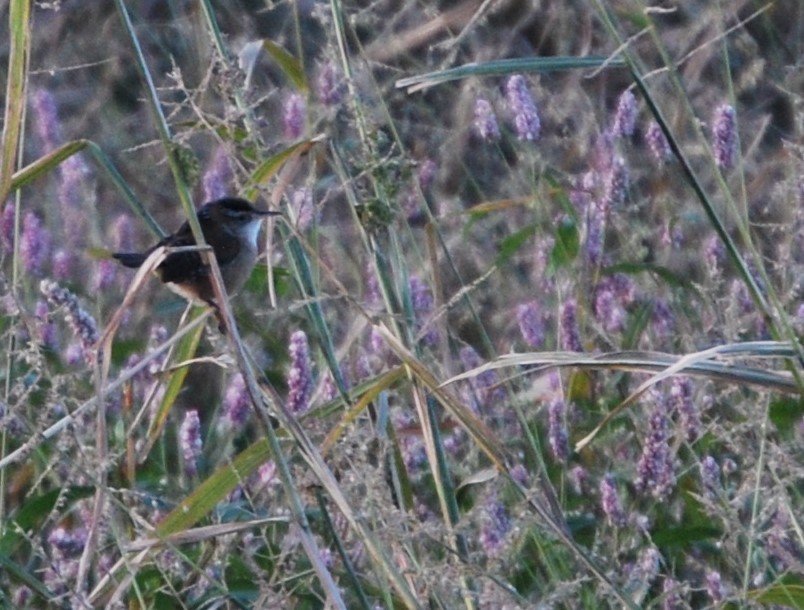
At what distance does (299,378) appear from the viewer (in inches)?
109

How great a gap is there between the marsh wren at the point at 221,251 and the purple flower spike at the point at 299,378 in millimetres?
654

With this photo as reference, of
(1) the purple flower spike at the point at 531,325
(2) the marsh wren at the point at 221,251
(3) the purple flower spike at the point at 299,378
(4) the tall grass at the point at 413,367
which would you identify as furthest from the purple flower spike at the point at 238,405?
(1) the purple flower spike at the point at 531,325

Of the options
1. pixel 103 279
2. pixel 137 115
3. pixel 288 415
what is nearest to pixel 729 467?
pixel 288 415

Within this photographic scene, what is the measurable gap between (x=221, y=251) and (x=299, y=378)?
1.14 m

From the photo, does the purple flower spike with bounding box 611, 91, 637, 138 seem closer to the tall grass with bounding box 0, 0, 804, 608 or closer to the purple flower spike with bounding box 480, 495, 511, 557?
the tall grass with bounding box 0, 0, 804, 608

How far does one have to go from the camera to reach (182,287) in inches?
138

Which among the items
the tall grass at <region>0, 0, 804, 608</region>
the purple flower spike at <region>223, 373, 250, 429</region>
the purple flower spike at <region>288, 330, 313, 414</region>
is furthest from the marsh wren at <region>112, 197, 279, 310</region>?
the purple flower spike at <region>288, 330, 313, 414</region>

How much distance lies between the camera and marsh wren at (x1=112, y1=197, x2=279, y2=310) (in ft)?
11.5

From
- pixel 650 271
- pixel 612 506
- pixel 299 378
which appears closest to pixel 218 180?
pixel 650 271

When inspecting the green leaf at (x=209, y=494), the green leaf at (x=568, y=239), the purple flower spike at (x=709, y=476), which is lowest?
the green leaf at (x=568, y=239)

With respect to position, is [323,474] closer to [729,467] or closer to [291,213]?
→ [291,213]

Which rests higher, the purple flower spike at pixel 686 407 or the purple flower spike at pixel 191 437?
the purple flower spike at pixel 191 437

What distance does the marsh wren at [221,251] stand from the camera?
3518 mm

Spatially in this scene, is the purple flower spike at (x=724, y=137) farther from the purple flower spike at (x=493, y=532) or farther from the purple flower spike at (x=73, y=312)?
the purple flower spike at (x=73, y=312)
